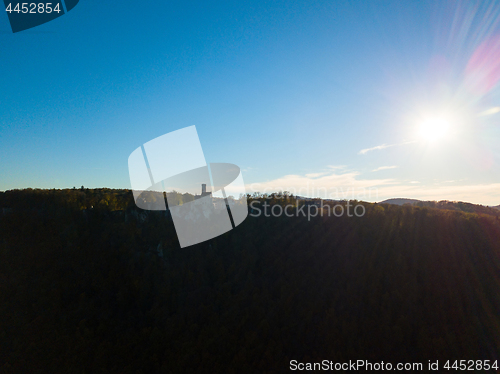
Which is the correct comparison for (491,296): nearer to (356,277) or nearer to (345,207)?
(356,277)

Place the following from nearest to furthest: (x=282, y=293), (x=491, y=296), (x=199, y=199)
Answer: (x=491, y=296), (x=282, y=293), (x=199, y=199)

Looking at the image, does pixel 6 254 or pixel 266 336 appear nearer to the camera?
pixel 266 336

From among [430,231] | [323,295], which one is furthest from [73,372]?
[430,231]

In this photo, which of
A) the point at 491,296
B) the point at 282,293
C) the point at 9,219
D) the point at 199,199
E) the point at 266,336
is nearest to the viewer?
the point at 266,336

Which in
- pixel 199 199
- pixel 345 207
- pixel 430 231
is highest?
pixel 199 199

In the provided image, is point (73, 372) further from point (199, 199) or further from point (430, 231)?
point (430, 231)

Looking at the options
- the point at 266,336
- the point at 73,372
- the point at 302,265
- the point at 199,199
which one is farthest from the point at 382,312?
the point at 73,372

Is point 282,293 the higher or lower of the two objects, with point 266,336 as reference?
higher
